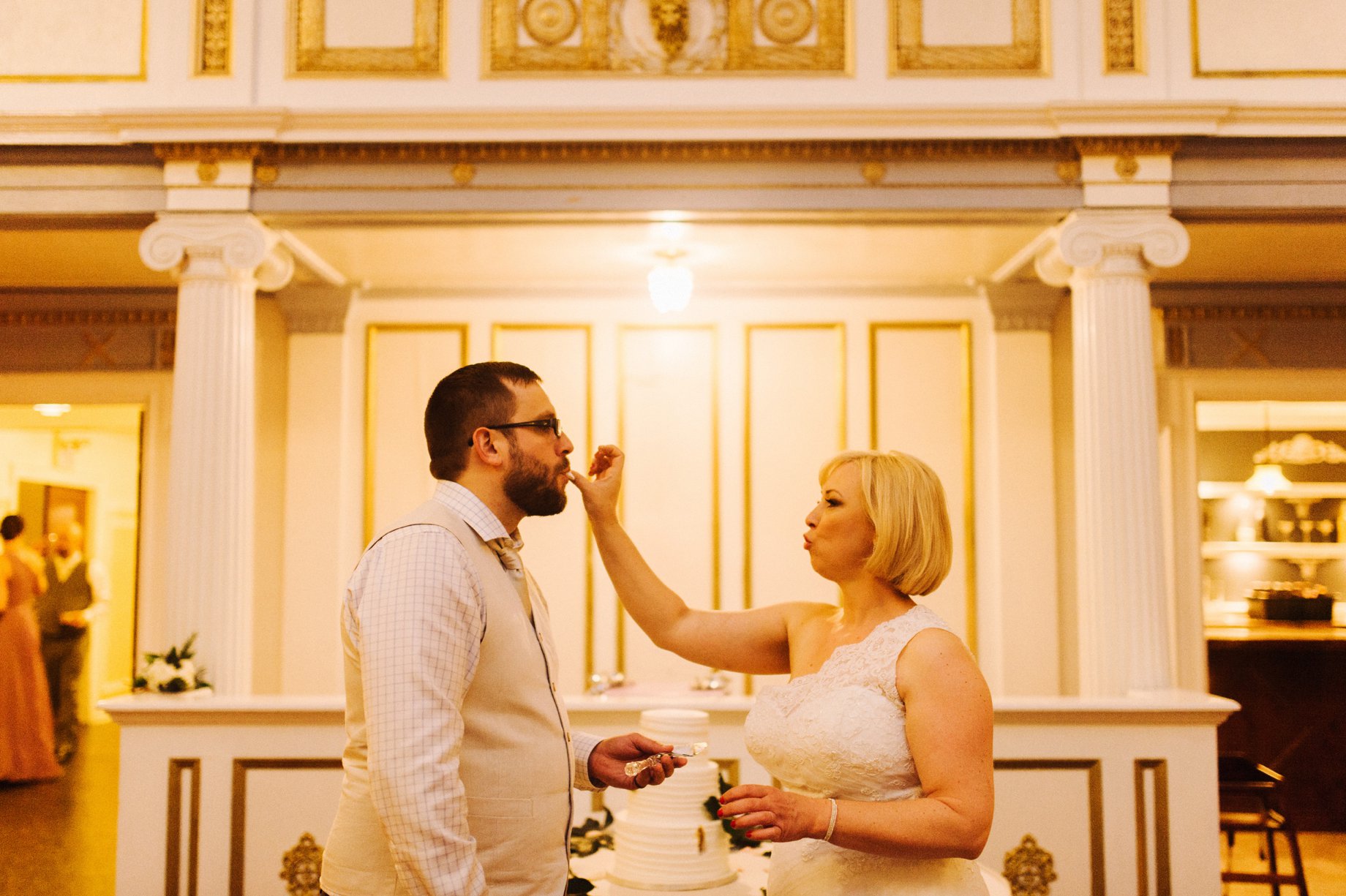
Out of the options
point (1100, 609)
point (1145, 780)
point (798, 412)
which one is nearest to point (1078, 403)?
point (1100, 609)

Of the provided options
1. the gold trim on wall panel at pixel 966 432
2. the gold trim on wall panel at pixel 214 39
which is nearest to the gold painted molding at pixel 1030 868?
the gold trim on wall panel at pixel 966 432

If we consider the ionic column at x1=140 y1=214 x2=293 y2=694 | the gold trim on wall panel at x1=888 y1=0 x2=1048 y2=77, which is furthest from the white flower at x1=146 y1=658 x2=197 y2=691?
the gold trim on wall panel at x1=888 y1=0 x2=1048 y2=77

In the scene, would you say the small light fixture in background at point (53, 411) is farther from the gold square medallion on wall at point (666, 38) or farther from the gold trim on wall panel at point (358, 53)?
the gold square medallion on wall at point (666, 38)

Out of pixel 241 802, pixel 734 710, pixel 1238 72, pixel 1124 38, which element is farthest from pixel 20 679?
pixel 1238 72

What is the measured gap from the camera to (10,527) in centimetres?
757

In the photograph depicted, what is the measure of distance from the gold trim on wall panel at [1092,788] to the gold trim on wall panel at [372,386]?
3.72m

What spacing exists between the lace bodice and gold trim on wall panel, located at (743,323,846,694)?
13.7 ft

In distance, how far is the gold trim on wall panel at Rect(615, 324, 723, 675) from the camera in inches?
250

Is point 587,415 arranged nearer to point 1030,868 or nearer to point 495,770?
point 1030,868

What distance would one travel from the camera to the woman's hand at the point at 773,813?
5.87ft

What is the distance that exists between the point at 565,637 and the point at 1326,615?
5.50 m

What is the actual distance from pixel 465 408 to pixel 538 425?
0.14 meters

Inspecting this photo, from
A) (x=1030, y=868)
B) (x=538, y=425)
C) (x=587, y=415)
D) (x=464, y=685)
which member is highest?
(x=587, y=415)

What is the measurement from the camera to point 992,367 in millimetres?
6359
